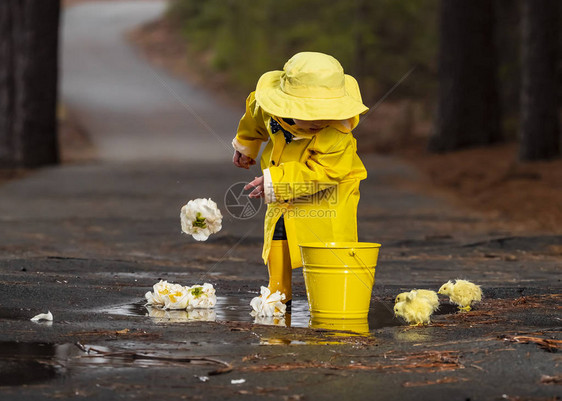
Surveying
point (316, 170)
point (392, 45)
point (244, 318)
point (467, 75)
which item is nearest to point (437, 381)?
point (244, 318)

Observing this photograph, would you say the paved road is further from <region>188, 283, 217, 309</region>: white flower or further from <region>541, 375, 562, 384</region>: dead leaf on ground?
<region>541, 375, 562, 384</region>: dead leaf on ground

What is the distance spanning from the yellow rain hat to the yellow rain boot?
0.86 meters

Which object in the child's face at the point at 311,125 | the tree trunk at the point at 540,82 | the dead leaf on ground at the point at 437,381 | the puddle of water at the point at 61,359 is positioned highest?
the tree trunk at the point at 540,82

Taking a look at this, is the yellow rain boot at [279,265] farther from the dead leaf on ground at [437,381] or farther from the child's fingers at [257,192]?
the dead leaf on ground at [437,381]

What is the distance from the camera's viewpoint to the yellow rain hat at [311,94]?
6266 mm

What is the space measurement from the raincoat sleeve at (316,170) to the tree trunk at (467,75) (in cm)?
1608

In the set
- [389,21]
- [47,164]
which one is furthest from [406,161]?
[389,21]

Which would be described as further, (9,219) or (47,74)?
(47,74)

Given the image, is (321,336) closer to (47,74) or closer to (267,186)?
(267,186)

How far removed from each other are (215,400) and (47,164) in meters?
17.3

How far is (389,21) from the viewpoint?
1244 inches

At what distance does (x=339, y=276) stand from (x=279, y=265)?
0.61 metres

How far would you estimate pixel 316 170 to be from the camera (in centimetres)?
640

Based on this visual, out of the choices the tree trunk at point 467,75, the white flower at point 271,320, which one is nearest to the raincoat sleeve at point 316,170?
the white flower at point 271,320
